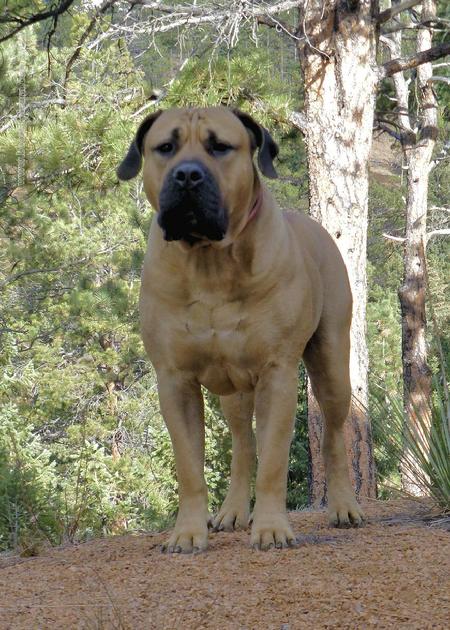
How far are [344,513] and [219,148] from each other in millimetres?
1979

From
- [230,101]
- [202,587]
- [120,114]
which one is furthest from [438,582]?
[120,114]

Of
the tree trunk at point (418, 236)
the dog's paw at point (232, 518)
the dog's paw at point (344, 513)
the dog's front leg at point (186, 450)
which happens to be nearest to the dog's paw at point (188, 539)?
the dog's front leg at point (186, 450)

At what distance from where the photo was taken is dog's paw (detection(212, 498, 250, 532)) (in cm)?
484

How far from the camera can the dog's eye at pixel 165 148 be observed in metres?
4.14

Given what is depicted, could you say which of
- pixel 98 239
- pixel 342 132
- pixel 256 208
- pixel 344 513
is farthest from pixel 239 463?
pixel 98 239

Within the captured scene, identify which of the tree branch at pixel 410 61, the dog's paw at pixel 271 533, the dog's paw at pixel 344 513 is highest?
the tree branch at pixel 410 61

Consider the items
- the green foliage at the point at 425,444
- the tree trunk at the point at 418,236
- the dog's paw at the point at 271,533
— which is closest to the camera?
the dog's paw at the point at 271,533

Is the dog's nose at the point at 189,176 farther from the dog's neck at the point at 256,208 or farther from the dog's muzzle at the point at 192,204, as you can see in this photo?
the dog's neck at the point at 256,208

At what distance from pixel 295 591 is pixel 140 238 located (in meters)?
16.0

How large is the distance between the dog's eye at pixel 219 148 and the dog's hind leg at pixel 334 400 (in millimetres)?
1171

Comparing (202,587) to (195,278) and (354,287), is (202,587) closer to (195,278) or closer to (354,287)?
(195,278)

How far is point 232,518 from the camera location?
486 cm

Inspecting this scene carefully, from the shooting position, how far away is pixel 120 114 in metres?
12.3

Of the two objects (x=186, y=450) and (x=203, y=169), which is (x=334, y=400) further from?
(x=203, y=169)
